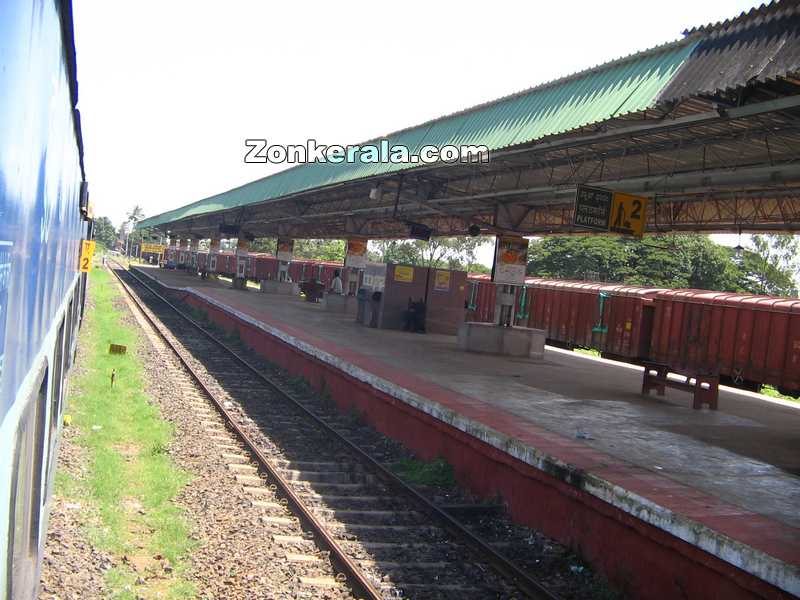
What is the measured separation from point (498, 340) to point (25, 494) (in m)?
16.0

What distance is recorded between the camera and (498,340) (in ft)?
60.3

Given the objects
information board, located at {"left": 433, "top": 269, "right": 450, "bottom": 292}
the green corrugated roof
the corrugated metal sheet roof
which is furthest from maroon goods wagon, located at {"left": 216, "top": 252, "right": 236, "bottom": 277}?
the corrugated metal sheet roof

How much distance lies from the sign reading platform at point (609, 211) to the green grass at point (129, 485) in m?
7.00

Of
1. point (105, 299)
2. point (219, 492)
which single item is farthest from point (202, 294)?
point (219, 492)

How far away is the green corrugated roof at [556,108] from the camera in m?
8.56

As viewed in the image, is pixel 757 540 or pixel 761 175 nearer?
pixel 757 540

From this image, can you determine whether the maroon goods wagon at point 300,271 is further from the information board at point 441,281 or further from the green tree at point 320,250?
the information board at point 441,281

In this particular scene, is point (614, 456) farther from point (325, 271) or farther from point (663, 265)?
point (325, 271)

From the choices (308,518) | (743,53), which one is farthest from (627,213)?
(308,518)

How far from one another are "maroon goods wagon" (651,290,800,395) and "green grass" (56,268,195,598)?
12.4 metres

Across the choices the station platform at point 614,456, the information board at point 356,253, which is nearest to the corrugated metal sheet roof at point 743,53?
the station platform at point 614,456

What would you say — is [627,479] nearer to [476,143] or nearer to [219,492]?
[219,492]

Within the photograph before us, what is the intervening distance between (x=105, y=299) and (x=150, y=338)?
39.2 feet

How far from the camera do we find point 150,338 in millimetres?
20375
